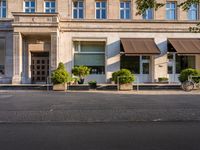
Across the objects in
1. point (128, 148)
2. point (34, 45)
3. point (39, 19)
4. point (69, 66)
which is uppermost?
point (39, 19)

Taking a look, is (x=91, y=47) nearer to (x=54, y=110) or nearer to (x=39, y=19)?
(x=39, y=19)

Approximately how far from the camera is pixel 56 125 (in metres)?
9.73

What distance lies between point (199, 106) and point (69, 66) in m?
19.1

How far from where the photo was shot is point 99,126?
31.5 ft

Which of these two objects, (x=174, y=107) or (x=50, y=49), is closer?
(x=174, y=107)

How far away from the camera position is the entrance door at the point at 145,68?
105 ft

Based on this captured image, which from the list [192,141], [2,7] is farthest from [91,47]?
[192,141]

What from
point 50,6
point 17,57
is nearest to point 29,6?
point 50,6

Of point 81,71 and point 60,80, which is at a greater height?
point 81,71

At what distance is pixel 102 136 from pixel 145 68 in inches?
967

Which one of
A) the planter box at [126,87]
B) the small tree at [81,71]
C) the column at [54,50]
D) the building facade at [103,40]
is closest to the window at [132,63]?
the building facade at [103,40]

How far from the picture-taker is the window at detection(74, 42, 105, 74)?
31.8 m

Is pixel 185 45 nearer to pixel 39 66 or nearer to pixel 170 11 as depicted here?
pixel 170 11

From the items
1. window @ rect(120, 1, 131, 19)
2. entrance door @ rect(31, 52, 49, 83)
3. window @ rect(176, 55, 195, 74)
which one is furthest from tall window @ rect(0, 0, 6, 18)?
window @ rect(176, 55, 195, 74)
